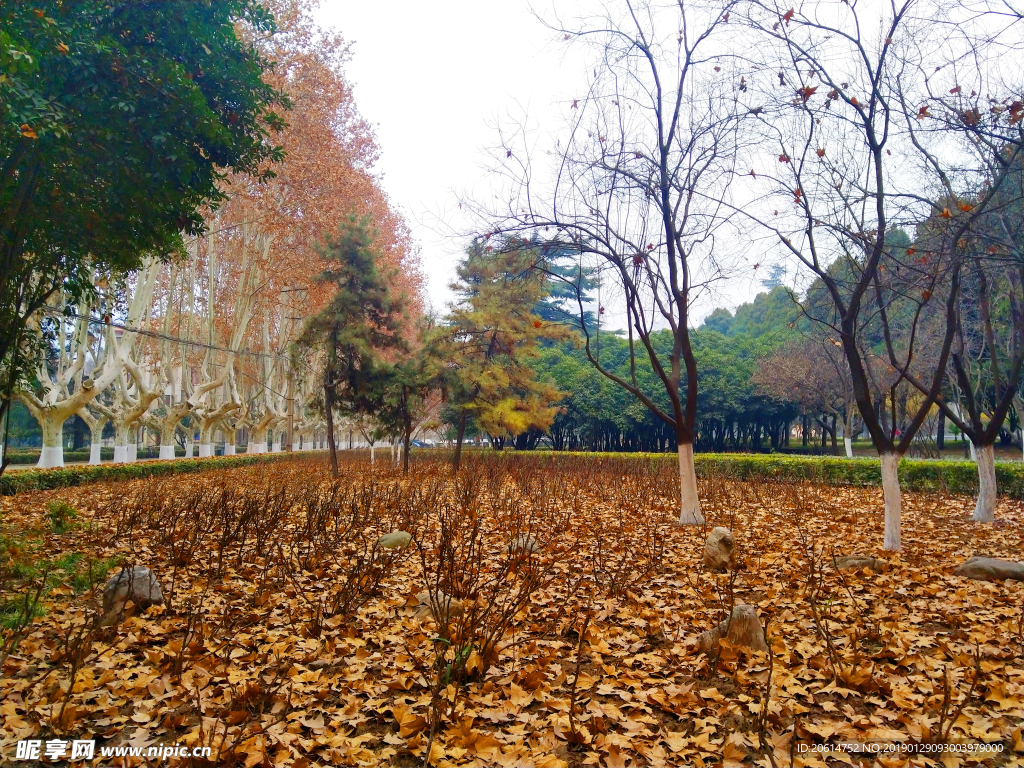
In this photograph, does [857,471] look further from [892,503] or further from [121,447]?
[121,447]

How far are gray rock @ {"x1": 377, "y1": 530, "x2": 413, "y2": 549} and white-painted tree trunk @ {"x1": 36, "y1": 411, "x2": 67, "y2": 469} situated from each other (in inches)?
471

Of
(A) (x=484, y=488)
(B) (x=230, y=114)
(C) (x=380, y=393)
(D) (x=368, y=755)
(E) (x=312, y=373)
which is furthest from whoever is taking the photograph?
(E) (x=312, y=373)

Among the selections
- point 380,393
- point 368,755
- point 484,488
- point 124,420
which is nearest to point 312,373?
point 124,420

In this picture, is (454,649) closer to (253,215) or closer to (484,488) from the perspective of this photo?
(484,488)

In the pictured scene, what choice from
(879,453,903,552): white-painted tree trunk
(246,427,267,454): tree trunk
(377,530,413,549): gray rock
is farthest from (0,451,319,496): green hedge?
(879,453,903,552): white-painted tree trunk

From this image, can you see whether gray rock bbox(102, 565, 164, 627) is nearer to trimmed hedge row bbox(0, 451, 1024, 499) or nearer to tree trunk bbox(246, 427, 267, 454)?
trimmed hedge row bbox(0, 451, 1024, 499)

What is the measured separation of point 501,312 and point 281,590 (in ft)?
39.7

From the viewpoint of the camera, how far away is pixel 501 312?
16.3 meters

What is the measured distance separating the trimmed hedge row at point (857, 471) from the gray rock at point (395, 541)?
9.64 metres

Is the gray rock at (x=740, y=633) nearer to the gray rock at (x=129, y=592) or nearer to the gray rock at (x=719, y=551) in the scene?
the gray rock at (x=719, y=551)

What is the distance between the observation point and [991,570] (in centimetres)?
512

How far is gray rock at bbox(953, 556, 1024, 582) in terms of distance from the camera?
506cm

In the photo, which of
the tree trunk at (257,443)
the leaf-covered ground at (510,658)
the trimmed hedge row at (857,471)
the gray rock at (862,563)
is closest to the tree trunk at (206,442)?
the tree trunk at (257,443)

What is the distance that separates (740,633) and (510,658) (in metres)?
1.41
